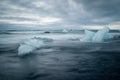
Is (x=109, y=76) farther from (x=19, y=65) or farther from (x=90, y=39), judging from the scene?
(x=90, y=39)

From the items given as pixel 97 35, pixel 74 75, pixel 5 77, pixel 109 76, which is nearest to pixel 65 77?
pixel 74 75

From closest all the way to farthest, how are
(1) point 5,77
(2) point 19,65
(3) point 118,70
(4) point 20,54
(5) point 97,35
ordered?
(1) point 5,77, (3) point 118,70, (2) point 19,65, (4) point 20,54, (5) point 97,35

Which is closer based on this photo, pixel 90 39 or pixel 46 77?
pixel 46 77

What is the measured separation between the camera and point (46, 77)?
5941 millimetres

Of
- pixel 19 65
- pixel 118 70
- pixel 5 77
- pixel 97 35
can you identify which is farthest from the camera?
pixel 97 35

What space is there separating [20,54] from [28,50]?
2.36 ft

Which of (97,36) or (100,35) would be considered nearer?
(100,35)

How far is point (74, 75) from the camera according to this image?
608cm

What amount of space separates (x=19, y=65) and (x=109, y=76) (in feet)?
17.2

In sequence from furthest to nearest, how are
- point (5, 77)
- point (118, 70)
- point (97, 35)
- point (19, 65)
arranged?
point (97, 35), point (19, 65), point (118, 70), point (5, 77)

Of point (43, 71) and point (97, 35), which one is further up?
point (97, 35)

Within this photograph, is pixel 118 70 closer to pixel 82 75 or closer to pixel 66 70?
pixel 82 75

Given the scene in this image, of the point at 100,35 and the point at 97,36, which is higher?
the point at 100,35

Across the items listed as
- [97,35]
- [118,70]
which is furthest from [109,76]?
[97,35]
